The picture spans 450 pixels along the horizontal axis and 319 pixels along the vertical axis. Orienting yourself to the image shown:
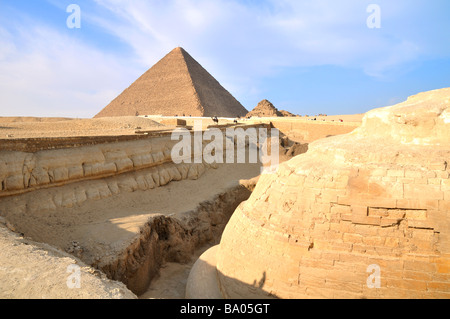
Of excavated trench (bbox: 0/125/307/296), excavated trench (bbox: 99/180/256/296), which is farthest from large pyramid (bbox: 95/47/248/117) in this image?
excavated trench (bbox: 99/180/256/296)

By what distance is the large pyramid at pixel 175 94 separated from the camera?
161 feet

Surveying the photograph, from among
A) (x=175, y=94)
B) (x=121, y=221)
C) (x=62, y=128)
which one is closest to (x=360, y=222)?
(x=121, y=221)

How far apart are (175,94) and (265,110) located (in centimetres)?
1774

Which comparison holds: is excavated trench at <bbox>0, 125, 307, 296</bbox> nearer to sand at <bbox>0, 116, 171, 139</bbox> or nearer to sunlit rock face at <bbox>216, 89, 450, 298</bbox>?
sand at <bbox>0, 116, 171, 139</bbox>

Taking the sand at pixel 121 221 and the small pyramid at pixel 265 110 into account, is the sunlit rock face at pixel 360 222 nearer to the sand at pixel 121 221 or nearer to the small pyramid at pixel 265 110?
the sand at pixel 121 221

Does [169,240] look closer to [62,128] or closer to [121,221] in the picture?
[121,221]

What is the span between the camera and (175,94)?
5103 centimetres

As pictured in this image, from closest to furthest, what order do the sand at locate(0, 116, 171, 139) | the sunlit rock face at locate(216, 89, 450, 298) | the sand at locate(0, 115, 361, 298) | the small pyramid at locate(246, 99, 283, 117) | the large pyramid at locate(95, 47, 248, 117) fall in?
the sunlit rock face at locate(216, 89, 450, 298), the sand at locate(0, 115, 361, 298), the sand at locate(0, 116, 171, 139), the small pyramid at locate(246, 99, 283, 117), the large pyramid at locate(95, 47, 248, 117)

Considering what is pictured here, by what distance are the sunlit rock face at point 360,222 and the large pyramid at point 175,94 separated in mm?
41925

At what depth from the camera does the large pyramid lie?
161ft

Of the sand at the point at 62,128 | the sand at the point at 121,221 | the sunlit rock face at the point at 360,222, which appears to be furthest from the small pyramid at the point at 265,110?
the sunlit rock face at the point at 360,222

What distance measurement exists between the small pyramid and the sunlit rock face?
3697 cm
